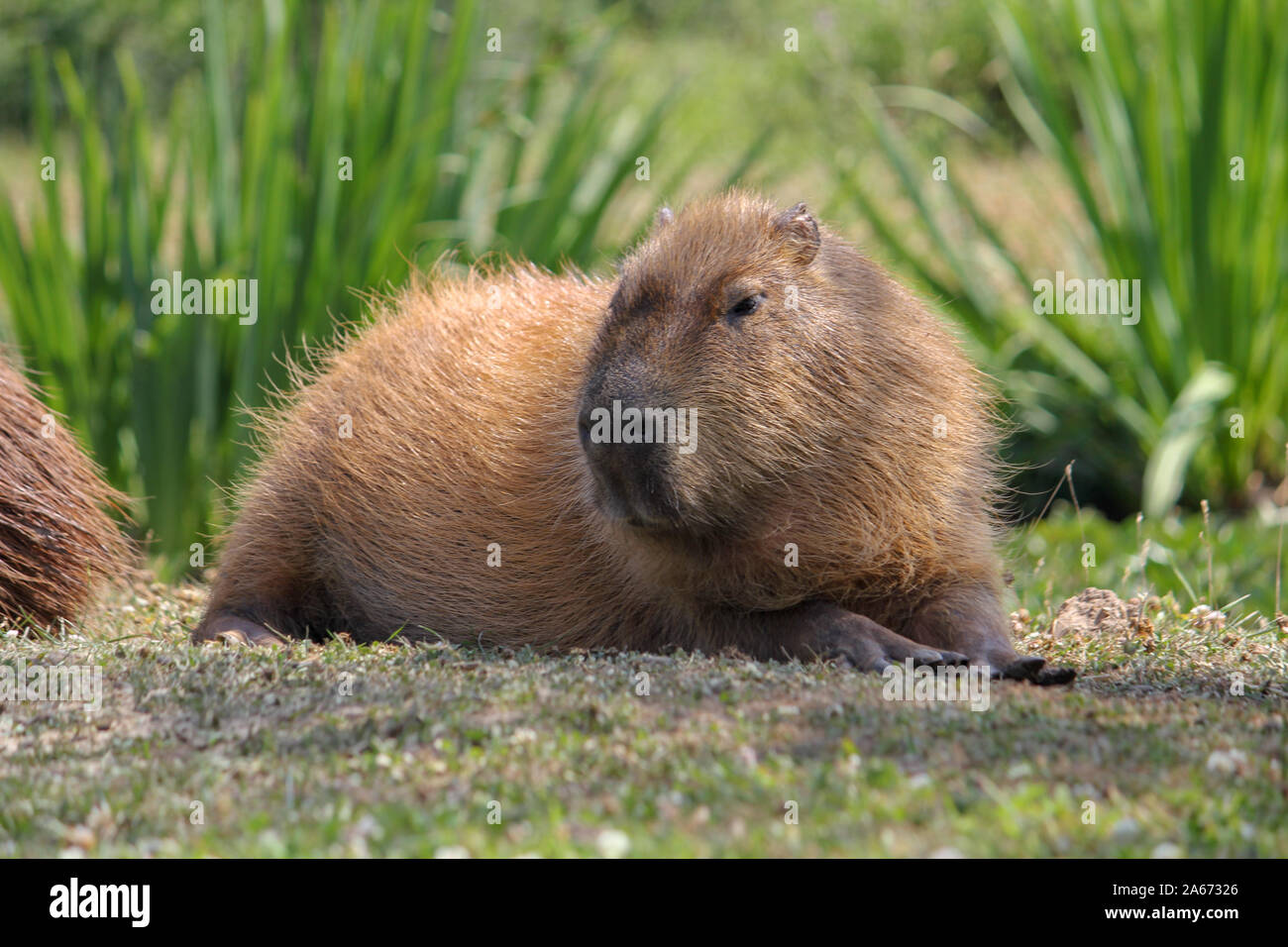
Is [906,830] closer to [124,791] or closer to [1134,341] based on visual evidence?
[124,791]

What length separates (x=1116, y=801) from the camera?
7.58 feet

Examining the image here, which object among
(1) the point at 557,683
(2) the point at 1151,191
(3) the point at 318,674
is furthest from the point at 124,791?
(2) the point at 1151,191

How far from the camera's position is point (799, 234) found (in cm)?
349

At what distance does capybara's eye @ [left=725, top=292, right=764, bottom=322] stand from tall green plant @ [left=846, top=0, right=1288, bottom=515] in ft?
13.5


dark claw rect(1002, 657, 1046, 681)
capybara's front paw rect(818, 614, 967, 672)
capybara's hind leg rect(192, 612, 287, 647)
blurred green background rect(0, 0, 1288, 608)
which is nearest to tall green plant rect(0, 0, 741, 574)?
blurred green background rect(0, 0, 1288, 608)

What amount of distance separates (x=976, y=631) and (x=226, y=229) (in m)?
4.43

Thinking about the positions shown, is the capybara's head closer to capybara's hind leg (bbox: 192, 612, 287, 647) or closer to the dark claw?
the dark claw

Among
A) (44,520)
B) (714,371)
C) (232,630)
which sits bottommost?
(232,630)

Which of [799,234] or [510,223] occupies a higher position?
[510,223]

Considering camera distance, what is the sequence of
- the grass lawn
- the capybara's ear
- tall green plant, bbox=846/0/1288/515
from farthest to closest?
tall green plant, bbox=846/0/1288/515 < the capybara's ear < the grass lawn

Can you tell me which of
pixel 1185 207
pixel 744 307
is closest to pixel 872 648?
pixel 744 307

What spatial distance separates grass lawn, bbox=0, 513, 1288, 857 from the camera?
221cm

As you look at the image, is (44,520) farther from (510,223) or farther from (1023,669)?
(510,223)

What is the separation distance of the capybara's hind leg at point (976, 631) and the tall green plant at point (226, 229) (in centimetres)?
372
